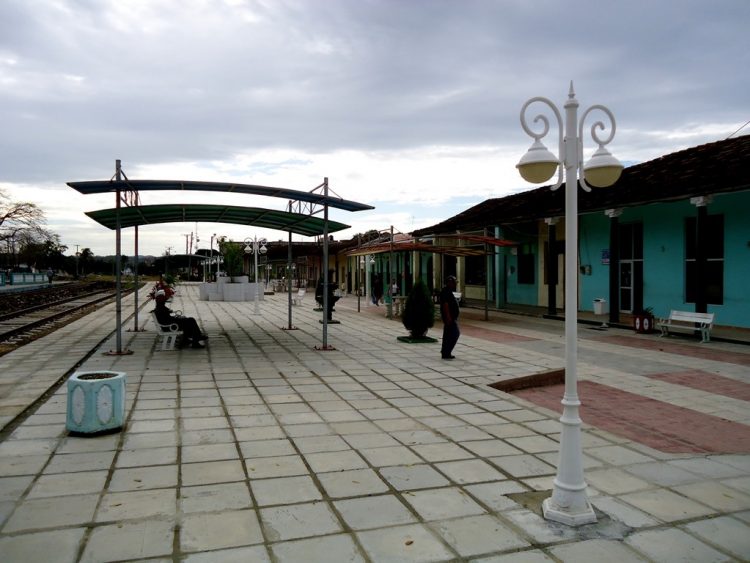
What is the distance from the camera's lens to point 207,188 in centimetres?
1008

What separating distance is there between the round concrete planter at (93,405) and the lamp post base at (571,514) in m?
3.94

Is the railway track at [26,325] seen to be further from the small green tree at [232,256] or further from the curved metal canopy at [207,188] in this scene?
the small green tree at [232,256]

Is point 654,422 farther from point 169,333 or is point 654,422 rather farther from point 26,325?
point 26,325

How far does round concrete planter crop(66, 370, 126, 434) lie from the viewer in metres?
5.21

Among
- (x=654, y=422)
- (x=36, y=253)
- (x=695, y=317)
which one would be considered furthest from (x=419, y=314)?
(x=36, y=253)

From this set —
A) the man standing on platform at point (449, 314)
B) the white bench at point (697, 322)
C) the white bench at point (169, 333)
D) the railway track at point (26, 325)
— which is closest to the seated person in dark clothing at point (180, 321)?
the white bench at point (169, 333)

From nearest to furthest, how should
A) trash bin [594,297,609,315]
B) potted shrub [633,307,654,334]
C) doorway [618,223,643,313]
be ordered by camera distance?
potted shrub [633,307,654,334] → doorway [618,223,643,313] → trash bin [594,297,609,315]

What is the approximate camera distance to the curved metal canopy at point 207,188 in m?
9.40

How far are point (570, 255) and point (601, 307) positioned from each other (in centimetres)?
1533

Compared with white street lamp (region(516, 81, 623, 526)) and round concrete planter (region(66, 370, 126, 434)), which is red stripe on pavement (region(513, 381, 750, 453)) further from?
round concrete planter (region(66, 370, 126, 434))

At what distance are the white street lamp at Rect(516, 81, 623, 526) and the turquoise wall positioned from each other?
12.0 m

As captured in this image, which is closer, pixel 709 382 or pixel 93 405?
pixel 93 405

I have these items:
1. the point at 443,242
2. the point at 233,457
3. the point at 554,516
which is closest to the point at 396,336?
the point at 233,457

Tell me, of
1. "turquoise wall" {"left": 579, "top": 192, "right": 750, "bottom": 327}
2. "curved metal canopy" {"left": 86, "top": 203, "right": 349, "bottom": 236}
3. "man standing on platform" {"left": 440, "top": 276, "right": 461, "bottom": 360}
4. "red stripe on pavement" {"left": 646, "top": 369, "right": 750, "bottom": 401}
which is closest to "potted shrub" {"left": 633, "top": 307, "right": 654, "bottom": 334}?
"turquoise wall" {"left": 579, "top": 192, "right": 750, "bottom": 327}
